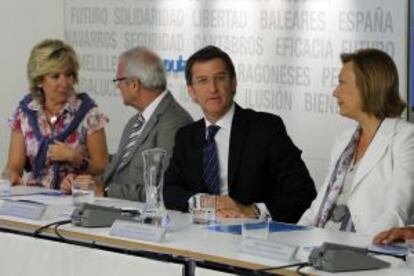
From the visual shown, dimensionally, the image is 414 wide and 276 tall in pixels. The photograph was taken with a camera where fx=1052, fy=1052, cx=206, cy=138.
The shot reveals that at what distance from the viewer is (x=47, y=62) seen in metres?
5.62

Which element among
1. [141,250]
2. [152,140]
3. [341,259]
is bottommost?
[141,250]

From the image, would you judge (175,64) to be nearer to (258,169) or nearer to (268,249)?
(258,169)

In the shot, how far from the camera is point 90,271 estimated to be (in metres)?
3.81

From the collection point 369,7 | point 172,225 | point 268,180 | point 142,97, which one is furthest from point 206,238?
point 369,7

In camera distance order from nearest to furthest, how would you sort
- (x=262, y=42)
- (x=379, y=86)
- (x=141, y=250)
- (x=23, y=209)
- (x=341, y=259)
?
(x=341, y=259)
(x=141, y=250)
(x=23, y=209)
(x=379, y=86)
(x=262, y=42)

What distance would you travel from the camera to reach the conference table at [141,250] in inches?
134

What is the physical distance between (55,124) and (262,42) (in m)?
1.62

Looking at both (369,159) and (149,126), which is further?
(149,126)

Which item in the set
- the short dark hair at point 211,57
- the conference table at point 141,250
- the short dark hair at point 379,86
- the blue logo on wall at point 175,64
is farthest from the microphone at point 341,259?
the blue logo on wall at point 175,64

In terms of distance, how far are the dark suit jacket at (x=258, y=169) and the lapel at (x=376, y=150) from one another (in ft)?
1.38

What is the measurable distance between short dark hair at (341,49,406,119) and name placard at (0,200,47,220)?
1403 millimetres

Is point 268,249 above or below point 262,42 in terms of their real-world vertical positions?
below

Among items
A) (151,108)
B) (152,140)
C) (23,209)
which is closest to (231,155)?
(152,140)

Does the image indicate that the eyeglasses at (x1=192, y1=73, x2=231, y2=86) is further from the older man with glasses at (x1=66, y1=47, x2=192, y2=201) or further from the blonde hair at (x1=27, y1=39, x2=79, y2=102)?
the blonde hair at (x1=27, y1=39, x2=79, y2=102)
